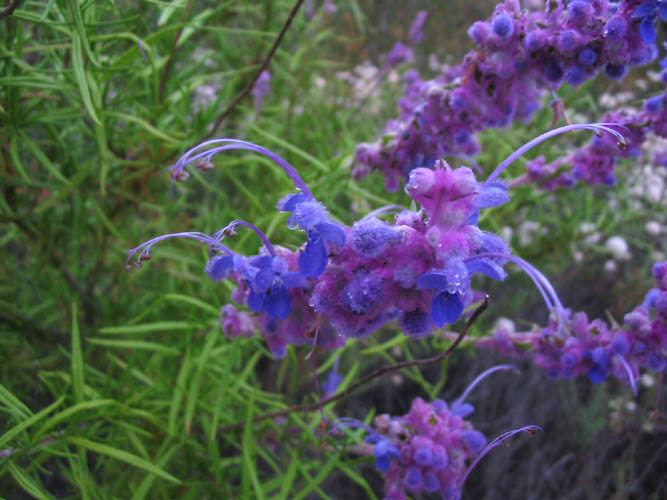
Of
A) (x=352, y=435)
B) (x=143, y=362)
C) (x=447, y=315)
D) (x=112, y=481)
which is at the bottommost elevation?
(x=112, y=481)

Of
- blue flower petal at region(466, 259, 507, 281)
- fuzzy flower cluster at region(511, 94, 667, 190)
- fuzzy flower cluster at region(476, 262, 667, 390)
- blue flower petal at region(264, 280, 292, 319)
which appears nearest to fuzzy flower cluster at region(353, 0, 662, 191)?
fuzzy flower cluster at region(511, 94, 667, 190)

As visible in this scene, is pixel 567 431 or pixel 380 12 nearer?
pixel 567 431

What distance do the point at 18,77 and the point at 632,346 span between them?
4.42ft

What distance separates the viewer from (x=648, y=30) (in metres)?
0.91

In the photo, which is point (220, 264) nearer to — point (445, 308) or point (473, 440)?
point (445, 308)

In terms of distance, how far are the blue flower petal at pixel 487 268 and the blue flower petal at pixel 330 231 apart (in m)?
0.17

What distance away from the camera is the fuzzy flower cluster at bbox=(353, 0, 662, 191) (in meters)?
0.99

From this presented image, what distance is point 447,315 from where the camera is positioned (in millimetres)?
675

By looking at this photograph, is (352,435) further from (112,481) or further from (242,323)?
(112,481)

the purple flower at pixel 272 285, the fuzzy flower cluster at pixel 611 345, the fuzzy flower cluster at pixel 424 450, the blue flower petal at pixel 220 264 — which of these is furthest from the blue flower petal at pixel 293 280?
the fuzzy flower cluster at pixel 611 345

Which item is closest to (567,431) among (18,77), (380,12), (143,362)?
(143,362)

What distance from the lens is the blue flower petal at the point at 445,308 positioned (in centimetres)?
67

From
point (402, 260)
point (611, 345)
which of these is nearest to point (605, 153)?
point (611, 345)

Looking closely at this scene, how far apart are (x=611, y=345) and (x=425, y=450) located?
0.41 metres
